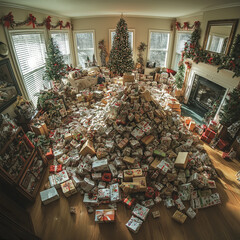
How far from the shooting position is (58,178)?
2.68 meters

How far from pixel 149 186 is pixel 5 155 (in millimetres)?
2359

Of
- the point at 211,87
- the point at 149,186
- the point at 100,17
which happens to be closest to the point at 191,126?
the point at 211,87

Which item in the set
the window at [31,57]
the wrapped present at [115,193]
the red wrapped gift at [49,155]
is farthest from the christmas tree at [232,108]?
the window at [31,57]

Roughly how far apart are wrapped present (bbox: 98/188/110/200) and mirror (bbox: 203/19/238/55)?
404 cm

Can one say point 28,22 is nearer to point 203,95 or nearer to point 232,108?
point 232,108

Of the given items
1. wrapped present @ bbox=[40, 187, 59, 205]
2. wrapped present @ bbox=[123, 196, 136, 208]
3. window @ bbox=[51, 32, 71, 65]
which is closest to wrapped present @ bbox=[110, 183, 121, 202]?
wrapped present @ bbox=[123, 196, 136, 208]

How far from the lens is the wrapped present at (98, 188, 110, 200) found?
7.97 ft

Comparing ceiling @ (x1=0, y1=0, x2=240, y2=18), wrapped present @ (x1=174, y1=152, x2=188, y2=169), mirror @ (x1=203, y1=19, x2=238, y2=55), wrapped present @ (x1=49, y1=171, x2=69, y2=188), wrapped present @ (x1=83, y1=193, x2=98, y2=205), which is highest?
ceiling @ (x1=0, y1=0, x2=240, y2=18)

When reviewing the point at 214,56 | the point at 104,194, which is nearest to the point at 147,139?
the point at 104,194

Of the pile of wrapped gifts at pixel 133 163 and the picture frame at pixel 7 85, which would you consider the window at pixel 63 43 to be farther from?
the pile of wrapped gifts at pixel 133 163

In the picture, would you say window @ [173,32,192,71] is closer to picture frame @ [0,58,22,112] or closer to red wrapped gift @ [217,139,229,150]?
red wrapped gift @ [217,139,229,150]

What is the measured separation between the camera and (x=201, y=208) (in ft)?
7.83

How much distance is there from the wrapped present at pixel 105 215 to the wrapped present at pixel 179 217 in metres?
0.91

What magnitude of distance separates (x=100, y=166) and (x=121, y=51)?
445 centimetres
